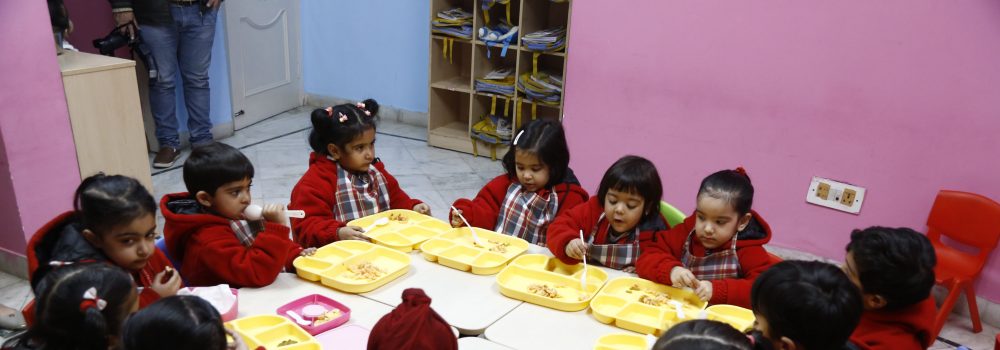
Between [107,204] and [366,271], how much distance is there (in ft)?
2.11

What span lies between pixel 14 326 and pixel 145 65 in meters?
2.09

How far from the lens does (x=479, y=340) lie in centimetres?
162

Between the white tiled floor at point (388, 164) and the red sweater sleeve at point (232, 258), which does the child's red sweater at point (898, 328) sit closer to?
the red sweater sleeve at point (232, 258)

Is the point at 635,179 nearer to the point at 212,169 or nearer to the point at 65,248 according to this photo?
the point at 212,169

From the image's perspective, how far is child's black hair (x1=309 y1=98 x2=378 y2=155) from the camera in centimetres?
235

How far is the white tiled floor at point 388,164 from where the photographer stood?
4160 mm

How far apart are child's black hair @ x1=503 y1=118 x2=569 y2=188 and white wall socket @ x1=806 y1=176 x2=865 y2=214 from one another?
1.59m

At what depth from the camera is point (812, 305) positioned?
51.6 inches

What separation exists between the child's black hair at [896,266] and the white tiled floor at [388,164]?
79.2 inches

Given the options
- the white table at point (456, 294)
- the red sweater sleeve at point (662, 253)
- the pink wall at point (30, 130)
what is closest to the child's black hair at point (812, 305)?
the red sweater sleeve at point (662, 253)

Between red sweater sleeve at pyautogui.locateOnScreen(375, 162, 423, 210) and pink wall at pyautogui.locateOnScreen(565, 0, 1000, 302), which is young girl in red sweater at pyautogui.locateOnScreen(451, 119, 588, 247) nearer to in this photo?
red sweater sleeve at pyautogui.locateOnScreen(375, 162, 423, 210)

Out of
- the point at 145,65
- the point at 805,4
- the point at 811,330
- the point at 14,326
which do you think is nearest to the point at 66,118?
the point at 14,326

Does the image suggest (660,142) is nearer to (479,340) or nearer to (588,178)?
(588,178)

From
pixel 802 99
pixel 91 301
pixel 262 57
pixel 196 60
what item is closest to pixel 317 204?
pixel 91 301
